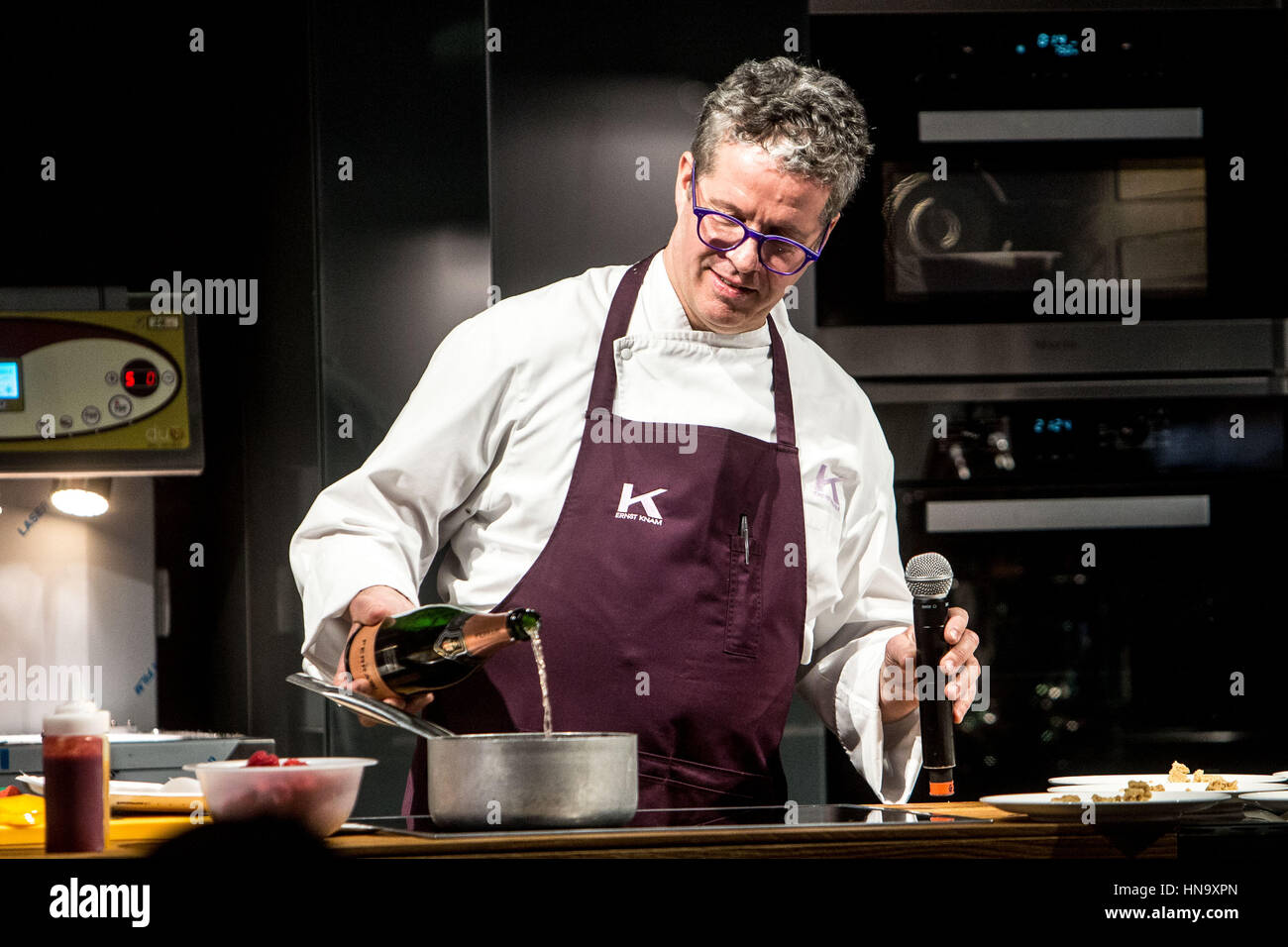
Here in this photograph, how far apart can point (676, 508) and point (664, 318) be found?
28 centimetres

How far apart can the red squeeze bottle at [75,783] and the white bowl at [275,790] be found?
8cm

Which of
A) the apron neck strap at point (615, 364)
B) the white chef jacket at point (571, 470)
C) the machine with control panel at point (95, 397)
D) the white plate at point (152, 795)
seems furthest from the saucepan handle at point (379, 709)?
the machine with control panel at point (95, 397)

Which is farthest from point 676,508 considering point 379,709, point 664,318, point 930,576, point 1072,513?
point 1072,513

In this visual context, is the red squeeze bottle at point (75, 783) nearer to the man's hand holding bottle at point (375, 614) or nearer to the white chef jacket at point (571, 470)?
the man's hand holding bottle at point (375, 614)

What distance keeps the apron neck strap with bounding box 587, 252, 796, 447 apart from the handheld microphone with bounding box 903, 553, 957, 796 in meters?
0.46

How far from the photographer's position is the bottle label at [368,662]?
4.50 feet

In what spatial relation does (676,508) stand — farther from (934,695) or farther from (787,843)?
(787,843)

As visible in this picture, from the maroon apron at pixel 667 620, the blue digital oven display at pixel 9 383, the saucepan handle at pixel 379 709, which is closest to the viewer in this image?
the saucepan handle at pixel 379 709

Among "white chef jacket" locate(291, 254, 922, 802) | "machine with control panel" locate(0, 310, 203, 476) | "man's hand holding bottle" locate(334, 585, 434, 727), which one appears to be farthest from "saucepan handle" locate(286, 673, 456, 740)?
"machine with control panel" locate(0, 310, 203, 476)

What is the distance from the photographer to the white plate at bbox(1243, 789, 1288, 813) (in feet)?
4.48

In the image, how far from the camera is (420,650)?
1377 millimetres

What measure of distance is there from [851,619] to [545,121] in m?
0.98

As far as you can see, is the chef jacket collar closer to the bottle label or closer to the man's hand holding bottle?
the man's hand holding bottle
